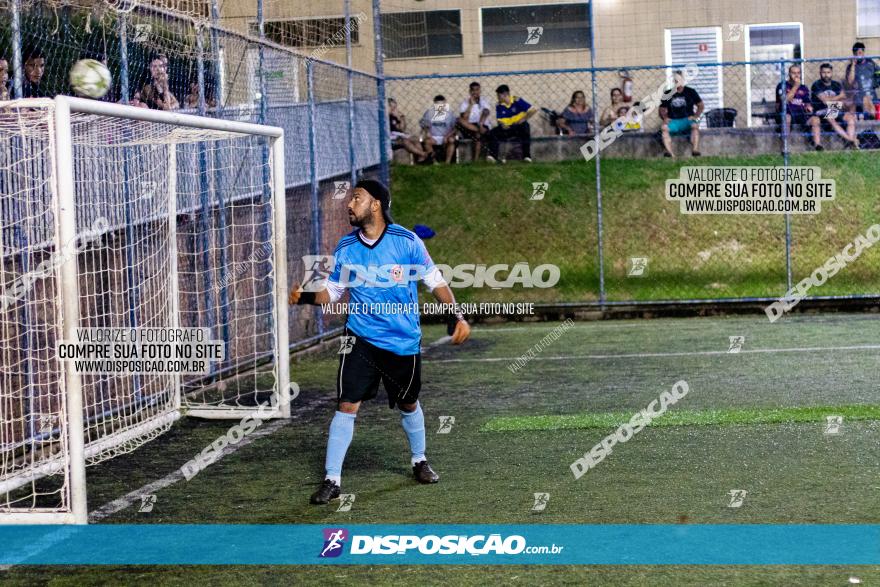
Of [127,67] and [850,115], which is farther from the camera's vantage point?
[850,115]

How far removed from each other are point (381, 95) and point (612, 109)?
188 inches

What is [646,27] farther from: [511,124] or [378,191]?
[378,191]

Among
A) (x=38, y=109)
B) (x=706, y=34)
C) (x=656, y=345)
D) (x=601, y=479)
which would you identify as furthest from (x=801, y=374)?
(x=706, y=34)

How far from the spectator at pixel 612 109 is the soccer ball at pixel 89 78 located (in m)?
13.5

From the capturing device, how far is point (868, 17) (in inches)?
942

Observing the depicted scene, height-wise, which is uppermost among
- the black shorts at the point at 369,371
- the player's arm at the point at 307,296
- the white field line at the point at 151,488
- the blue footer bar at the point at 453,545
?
the player's arm at the point at 307,296

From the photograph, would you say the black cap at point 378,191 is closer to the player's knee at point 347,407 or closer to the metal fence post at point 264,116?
the player's knee at point 347,407

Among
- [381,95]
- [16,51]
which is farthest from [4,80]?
[381,95]

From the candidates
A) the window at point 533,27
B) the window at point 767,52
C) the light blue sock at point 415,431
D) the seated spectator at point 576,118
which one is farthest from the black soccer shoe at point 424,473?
the window at point 767,52

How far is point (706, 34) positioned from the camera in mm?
23844

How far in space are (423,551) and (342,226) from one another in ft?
33.6

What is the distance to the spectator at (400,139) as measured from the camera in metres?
20.5

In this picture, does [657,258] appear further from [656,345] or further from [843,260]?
[656,345]

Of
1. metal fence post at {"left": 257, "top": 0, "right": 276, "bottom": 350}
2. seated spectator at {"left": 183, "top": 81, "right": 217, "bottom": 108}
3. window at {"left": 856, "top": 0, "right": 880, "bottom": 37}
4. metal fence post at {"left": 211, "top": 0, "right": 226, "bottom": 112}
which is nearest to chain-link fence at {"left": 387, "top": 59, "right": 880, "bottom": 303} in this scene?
window at {"left": 856, "top": 0, "right": 880, "bottom": 37}
